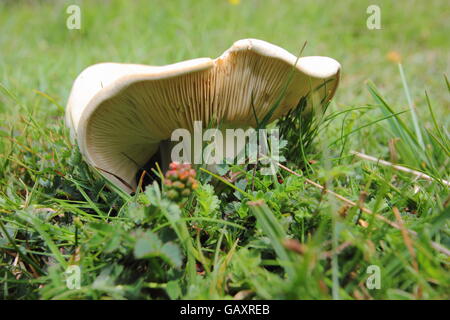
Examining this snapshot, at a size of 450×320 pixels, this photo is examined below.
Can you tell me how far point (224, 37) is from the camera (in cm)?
328

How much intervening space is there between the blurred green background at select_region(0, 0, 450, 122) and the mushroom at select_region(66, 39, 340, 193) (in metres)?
1.01

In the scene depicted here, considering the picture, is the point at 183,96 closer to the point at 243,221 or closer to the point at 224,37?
the point at 243,221

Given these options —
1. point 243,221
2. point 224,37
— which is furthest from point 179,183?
point 224,37

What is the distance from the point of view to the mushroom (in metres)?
1.08

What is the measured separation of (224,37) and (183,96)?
7.56 feet

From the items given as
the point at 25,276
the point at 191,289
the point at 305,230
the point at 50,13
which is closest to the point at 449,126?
the point at 305,230

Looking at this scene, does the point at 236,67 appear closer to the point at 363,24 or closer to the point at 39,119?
the point at 39,119

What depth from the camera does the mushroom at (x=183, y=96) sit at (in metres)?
1.08

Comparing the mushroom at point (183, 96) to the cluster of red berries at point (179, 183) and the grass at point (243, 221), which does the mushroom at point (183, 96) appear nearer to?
the grass at point (243, 221)

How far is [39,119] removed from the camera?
6.40 ft

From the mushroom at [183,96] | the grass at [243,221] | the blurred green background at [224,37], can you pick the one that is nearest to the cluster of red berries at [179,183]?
the grass at [243,221]

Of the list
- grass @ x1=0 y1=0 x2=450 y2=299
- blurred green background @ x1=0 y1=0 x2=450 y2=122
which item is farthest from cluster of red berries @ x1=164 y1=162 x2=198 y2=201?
blurred green background @ x1=0 y1=0 x2=450 y2=122

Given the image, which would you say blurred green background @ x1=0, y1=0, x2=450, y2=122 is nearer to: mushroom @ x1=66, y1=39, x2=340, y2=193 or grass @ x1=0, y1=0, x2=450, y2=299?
grass @ x1=0, y1=0, x2=450, y2=299
